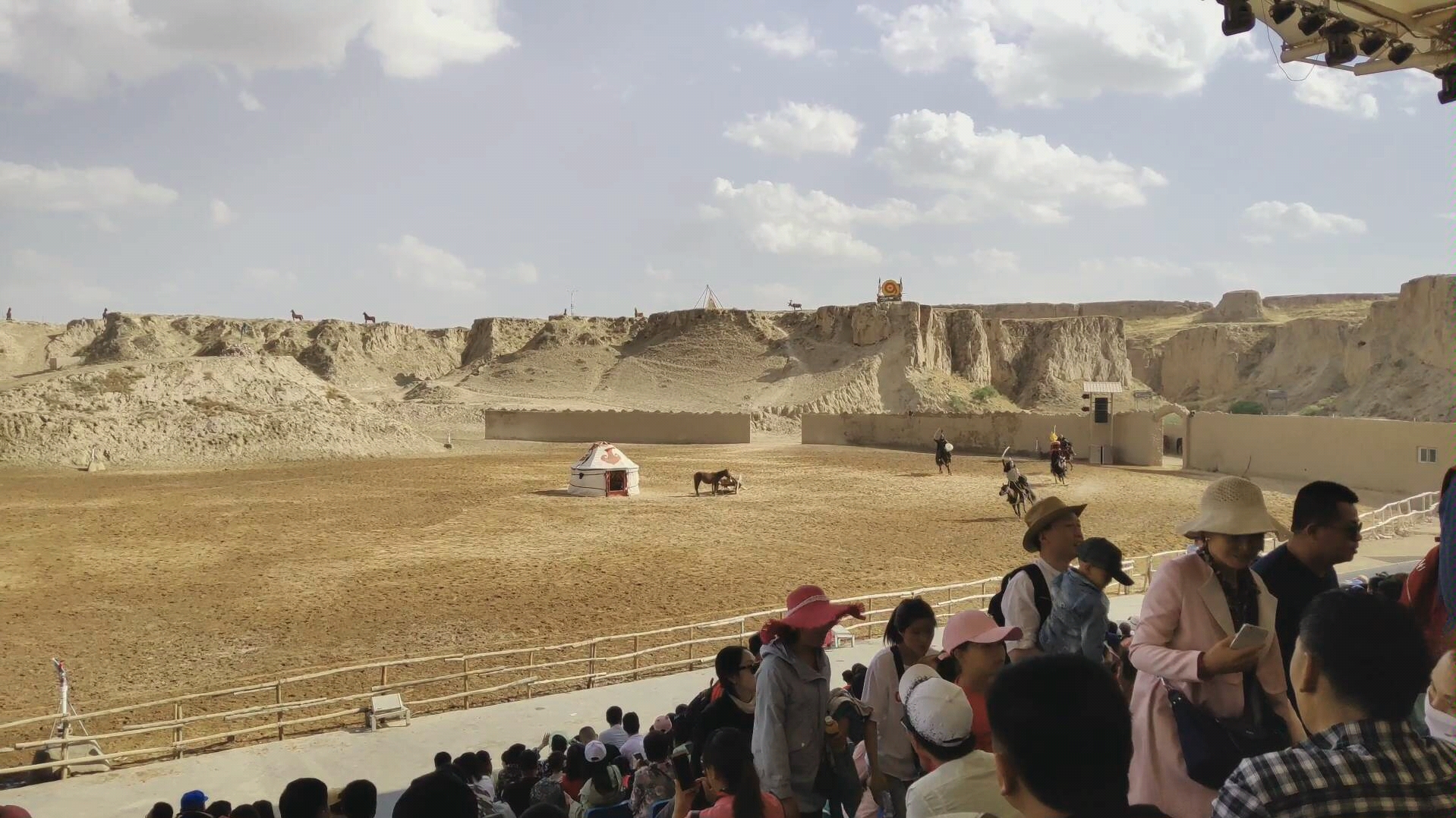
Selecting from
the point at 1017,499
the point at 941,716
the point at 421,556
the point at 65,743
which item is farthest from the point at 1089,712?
the point at 1017,499

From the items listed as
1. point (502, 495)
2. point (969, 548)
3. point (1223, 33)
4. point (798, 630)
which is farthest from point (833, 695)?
point (502, 495)

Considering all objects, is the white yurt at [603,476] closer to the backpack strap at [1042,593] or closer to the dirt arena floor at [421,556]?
the dirt arena floor at [421,556]

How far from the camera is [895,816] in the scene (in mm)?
4215

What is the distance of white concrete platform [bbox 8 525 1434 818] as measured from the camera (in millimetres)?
7199

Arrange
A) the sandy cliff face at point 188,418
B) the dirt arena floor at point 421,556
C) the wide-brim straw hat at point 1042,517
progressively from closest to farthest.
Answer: the wide-brim straw hat at point 1042,517 → the dirt arena floor at point 421,556 → the sandy cliff face at point 188,418

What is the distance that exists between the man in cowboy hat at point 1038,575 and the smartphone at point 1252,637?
1473 millimetres

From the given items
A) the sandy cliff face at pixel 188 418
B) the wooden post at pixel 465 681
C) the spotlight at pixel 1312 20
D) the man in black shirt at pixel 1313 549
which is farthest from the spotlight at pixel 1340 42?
the sandy cliff face at pixel 188 418

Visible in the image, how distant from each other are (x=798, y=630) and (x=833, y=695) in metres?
0.55

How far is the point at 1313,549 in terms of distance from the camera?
4.01 m

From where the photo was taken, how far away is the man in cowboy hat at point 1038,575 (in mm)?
A: 4586

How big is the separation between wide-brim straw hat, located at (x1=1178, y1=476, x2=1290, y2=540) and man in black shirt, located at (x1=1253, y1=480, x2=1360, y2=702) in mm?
543

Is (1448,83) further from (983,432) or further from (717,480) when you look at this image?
(983,432)

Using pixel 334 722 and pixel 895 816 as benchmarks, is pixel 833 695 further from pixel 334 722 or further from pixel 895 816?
pixel 334 722

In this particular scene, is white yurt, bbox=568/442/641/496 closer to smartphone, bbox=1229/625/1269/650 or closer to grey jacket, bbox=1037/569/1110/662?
grey jacket, bbox=1037/569/1110/662
